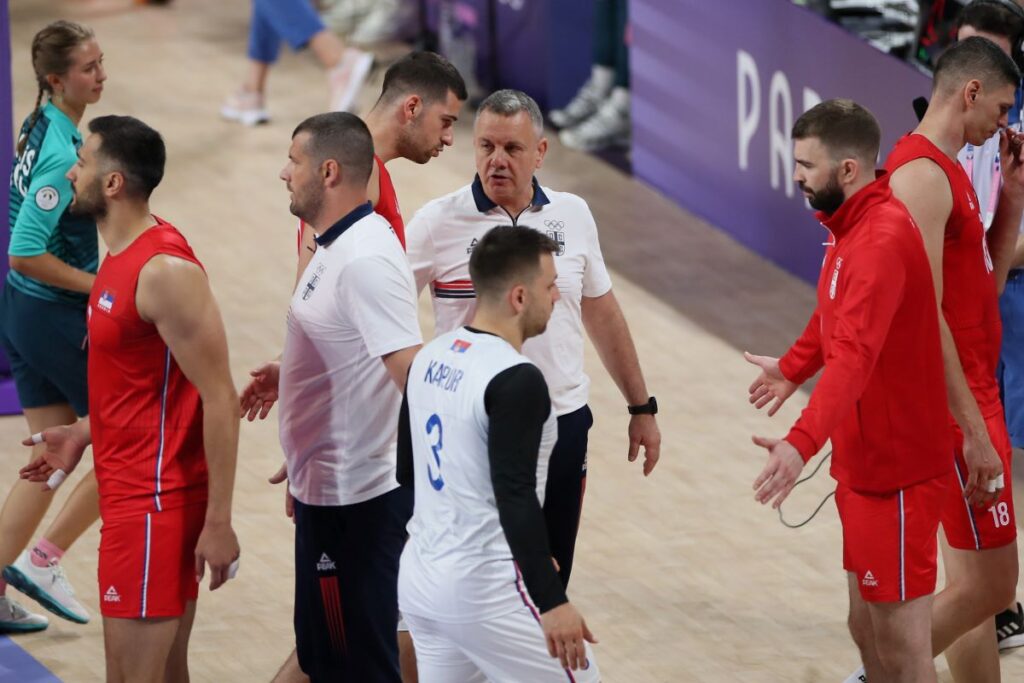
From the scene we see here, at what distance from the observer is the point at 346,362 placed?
5145 millimetres

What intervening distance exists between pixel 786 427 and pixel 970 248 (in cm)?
310

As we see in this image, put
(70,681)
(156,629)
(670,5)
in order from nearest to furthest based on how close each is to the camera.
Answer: (156,629)
(70,681)
(670,5)

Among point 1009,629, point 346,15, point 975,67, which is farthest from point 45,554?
point 346,15

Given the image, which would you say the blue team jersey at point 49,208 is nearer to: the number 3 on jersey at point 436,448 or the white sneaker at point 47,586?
the white sneaker at point 47,586

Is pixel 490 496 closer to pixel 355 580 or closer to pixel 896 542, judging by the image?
pixel 355 580

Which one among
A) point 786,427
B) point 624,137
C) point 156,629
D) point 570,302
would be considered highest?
point 570,302

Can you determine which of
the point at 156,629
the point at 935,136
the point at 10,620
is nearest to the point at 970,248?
the point at 935,136

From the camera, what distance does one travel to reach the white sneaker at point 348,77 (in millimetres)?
12594

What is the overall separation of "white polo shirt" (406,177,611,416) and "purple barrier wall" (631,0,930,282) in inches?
154

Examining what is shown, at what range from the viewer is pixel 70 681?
6301mm

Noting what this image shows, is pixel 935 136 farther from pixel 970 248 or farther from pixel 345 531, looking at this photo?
pixel 345 531

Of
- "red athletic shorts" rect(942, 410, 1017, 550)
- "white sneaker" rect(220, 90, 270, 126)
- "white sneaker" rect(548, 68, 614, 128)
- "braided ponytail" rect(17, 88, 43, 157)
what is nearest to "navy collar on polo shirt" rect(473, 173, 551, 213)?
"red athletic shorts" rect(942, 410, 1017, 550)

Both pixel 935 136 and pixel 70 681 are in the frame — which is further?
pixel 70 681

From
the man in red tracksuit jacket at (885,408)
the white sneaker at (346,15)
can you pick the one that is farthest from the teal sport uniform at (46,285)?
the white sneaker at (346,15)
